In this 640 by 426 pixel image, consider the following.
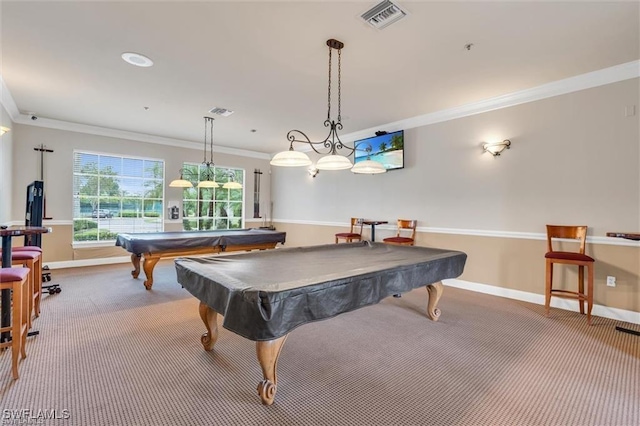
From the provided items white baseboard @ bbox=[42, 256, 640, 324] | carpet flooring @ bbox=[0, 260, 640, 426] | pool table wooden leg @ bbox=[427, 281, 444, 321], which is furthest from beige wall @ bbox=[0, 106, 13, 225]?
pool table wooden leg @ bbox=[427, 281, 444, 321]

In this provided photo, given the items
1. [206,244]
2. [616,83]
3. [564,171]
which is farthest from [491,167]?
[206,244]

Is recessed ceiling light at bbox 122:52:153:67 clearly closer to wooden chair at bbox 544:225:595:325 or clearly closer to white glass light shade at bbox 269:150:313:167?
white glass light shade at bbox 269:150:313:167

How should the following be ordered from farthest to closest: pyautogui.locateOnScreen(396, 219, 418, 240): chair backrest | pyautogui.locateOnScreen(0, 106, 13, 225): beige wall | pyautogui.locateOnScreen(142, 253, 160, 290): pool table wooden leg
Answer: pyautogui.locateOnScreen(396, 219, 418, 240): chair backrest → pyautogui.locateOnScreen(0, 106, 13, 225): beige wall → pyautogui.locateOnScreen(142, 253, 160, 290): pool table wooden leg

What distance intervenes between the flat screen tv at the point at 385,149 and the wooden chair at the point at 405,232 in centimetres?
97

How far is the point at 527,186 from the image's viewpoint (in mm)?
3967

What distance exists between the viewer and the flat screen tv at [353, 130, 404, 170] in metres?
5.30

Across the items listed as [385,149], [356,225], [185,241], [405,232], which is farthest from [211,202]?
[405,232]

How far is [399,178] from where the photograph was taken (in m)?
5.39

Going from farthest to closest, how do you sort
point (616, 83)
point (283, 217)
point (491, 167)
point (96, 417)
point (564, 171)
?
point (283, 217) → point (491, 167) → point (564, 171) → point (616, 83) → point (96, 417)

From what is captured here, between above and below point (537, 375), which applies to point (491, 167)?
above

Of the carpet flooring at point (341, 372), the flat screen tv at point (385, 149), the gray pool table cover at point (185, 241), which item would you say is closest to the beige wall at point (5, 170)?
the gray pool table cover at point (185, 241)

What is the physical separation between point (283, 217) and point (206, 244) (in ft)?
12.3

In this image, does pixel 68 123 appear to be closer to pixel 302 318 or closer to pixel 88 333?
pixel 88 333

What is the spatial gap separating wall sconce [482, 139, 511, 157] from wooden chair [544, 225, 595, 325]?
47.0 inches
